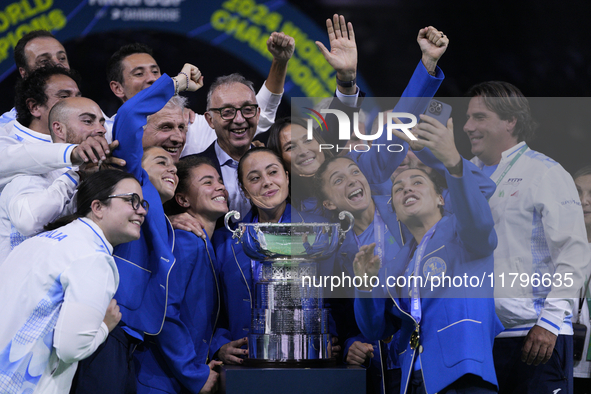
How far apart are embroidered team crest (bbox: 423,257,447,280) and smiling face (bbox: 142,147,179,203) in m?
1.45

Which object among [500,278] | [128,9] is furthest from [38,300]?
[500,278]

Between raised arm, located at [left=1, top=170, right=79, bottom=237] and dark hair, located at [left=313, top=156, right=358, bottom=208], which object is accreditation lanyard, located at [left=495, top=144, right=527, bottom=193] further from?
raised arm, located at [left=1, top=170, right=79, bottom=237]

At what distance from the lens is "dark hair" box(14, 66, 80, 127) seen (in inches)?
135

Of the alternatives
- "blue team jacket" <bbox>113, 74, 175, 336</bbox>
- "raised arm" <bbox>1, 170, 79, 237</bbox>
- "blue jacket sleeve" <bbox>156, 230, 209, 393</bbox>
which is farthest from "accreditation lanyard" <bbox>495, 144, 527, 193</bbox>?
"raised arm" <bbox>1, 170, 79, 237</bbox>

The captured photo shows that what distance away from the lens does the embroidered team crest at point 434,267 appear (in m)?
3.27

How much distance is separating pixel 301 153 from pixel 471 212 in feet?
3.38

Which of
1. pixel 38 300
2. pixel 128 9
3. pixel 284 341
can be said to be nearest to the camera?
pixel 38 300

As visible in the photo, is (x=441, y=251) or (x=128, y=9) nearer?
(x=441, y=251)

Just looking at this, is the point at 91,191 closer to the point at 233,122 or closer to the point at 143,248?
the point at 143,248

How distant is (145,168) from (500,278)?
2.06m

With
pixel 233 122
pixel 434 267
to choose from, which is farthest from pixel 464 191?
pixel 233 122

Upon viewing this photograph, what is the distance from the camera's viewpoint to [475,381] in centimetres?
305

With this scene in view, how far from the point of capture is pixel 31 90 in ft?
11.3

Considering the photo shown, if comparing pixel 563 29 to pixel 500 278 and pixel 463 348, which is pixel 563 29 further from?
pixel 463 348
